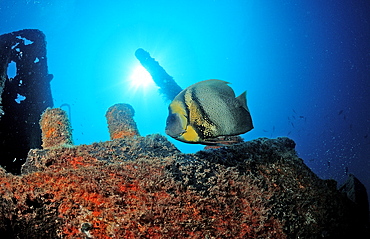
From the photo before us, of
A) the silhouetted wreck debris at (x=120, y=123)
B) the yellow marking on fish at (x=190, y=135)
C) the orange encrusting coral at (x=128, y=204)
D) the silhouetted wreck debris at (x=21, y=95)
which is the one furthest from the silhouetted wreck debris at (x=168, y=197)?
the silhouetted wreck debris at (x=21, y=95)

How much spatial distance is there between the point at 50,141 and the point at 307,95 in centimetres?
7130

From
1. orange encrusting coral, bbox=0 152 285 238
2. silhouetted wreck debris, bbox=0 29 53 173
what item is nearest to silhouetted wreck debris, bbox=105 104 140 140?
silhouetted wreck debris, bbox=0 29 53 173

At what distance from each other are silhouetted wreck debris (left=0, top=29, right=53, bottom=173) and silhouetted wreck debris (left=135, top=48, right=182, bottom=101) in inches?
230

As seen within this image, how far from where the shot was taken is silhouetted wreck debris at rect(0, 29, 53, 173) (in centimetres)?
511

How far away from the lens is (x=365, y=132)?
58062 mm

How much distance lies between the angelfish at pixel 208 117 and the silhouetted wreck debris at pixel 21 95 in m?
5.61

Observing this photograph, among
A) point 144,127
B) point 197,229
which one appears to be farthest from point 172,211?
point 144,127

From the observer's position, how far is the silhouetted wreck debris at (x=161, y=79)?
11266mm

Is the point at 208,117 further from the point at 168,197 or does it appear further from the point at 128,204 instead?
the point at 128,204

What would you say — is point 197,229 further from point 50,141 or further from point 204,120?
point 50,141

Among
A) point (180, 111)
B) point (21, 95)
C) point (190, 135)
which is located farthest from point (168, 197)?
point (21, 95)

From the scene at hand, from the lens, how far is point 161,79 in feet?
37.8

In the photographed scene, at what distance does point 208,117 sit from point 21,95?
6740 millimetres

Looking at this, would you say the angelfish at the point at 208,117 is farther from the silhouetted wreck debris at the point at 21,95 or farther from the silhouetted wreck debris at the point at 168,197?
the silhouetted wreck debris at the point at 21,95
